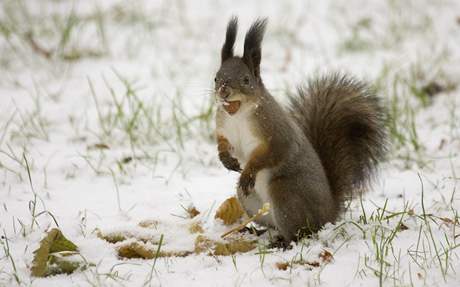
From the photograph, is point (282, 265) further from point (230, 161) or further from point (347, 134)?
point (347, 134)

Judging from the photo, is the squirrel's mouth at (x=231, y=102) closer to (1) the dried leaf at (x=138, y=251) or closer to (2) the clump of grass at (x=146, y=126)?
(1) the dried leaf at (x=138, y=251)

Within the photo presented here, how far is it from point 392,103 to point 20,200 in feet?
6.92

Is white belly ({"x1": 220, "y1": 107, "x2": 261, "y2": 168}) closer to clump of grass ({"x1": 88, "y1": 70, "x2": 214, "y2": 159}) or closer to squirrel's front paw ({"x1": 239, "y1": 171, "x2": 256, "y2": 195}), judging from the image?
squirrel's front paw ({"x1": 239, "y1": 171, "x2": 256, "y2": 195})

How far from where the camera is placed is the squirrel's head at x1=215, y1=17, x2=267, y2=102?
2168 millimetres

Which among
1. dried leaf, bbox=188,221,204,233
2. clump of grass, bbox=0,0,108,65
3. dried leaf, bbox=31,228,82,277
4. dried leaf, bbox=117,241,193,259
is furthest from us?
clump of grass, bbox=0,0,108,65

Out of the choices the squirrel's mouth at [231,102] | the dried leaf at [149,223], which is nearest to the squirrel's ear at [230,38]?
the squirrel's mouth at [231,102]

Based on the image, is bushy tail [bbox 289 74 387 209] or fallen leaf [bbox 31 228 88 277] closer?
fallen leaf [bbox 31 228 88 277]

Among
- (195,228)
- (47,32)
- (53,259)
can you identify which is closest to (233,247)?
(195,228)

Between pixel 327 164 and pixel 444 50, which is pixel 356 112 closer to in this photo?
pixel 327 164

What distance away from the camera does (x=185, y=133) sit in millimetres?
3475

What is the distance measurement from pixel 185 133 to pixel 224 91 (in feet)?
4.47

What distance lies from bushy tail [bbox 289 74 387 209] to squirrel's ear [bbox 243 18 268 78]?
36 cm

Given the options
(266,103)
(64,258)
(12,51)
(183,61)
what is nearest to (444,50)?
(183,61)

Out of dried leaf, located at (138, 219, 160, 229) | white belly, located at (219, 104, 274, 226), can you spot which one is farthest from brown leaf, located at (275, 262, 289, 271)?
dried leaf, located at (138, 219, 160, 229)
